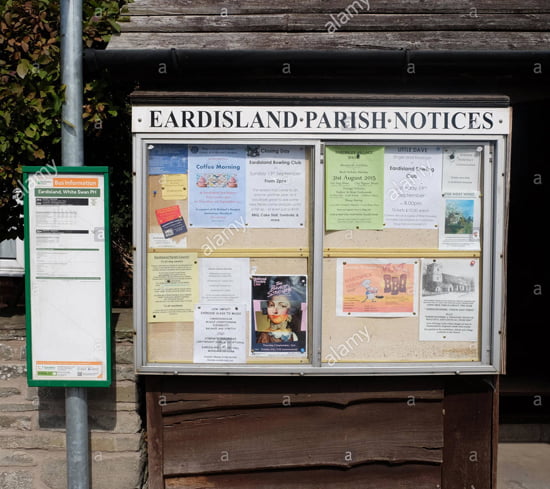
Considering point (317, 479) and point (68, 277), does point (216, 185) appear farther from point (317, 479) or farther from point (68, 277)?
point (317, 479)

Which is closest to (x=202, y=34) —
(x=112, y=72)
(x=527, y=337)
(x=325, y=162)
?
(x=112, y=72)

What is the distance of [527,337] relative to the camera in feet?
19.3

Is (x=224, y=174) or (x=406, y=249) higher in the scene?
(x=224, y=174)

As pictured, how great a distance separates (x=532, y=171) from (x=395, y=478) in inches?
135

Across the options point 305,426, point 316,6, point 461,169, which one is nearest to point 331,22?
point 316,6

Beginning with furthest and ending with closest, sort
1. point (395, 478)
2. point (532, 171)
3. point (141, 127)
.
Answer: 1. point (532, 171)
2. point (395, 478)
3. point (141, 127)

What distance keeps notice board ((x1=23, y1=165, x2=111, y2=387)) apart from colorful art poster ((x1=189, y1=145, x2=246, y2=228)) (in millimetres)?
518

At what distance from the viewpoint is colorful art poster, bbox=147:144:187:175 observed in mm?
3668

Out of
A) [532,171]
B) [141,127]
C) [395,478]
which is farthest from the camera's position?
[532,171]

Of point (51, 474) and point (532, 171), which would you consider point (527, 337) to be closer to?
point (532, 171)

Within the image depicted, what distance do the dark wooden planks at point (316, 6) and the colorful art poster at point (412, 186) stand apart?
3.44ft
